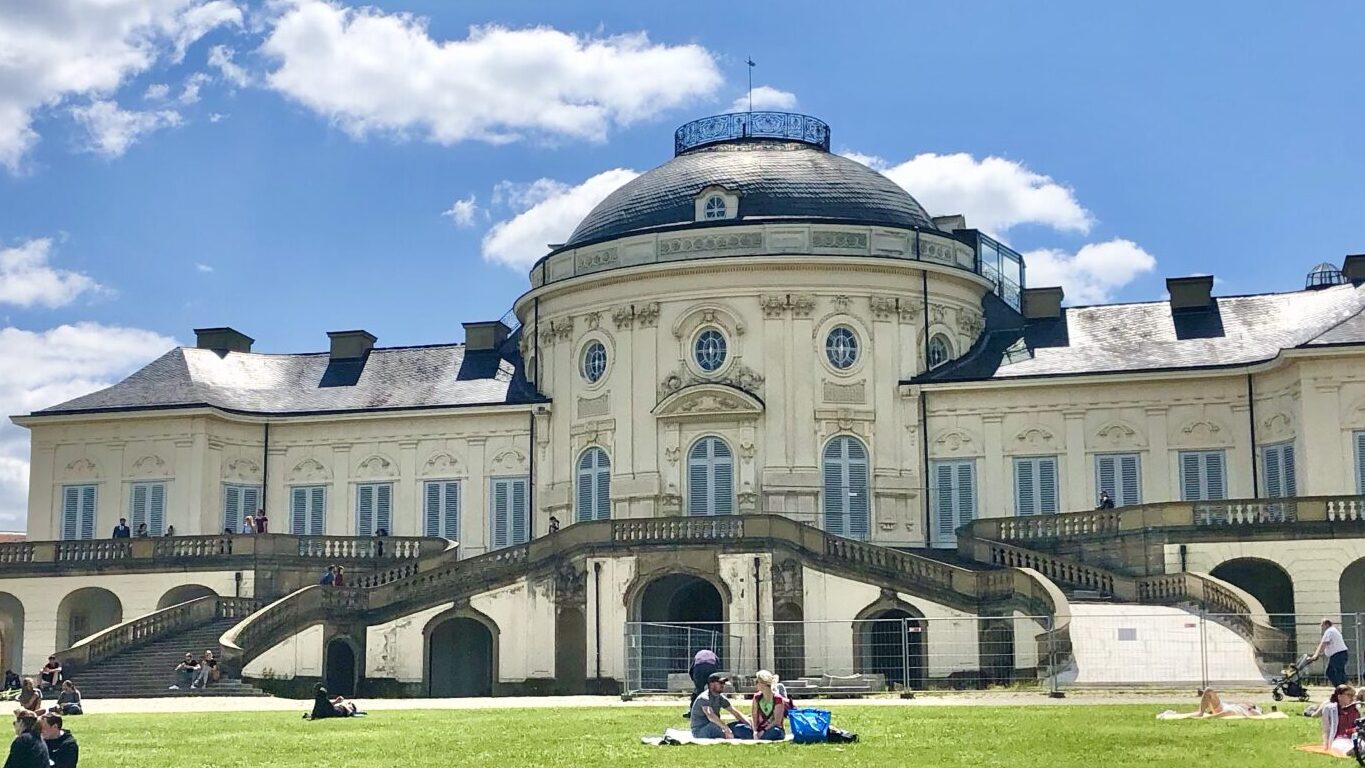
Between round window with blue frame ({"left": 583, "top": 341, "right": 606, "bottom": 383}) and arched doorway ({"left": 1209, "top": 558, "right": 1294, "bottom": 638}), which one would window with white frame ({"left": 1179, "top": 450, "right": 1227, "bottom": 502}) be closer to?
arched doorway ({"left": 1209, "top": 558, "right": 1294, "bottom": 638})

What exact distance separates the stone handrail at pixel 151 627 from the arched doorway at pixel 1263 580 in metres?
23.1

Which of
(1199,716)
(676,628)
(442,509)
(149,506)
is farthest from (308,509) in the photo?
(1199,716)

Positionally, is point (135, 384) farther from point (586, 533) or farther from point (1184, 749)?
point (1184, 749)

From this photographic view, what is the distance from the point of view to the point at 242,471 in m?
55.6

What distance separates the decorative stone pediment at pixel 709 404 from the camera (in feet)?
163

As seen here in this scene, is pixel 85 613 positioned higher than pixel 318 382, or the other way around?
pixel 318 382

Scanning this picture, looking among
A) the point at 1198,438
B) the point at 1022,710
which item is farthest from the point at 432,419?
the point at 1022,710

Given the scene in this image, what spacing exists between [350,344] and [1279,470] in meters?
28.3

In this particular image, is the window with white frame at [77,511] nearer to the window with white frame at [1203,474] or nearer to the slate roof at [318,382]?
the slate roof at [318,382]

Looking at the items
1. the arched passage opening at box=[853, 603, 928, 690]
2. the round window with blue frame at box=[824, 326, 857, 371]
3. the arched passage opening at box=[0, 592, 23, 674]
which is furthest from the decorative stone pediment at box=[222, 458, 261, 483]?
the arched passage opening at box=[853, 603, 928, 690]

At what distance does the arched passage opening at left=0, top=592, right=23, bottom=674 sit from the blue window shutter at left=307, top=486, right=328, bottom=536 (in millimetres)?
8334

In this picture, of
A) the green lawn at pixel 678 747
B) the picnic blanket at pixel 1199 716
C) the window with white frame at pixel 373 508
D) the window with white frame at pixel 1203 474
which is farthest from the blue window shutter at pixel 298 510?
the picnic blanket at pixel 1199 716

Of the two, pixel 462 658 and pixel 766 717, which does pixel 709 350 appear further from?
pixel 766 717

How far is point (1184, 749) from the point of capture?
19844mm
